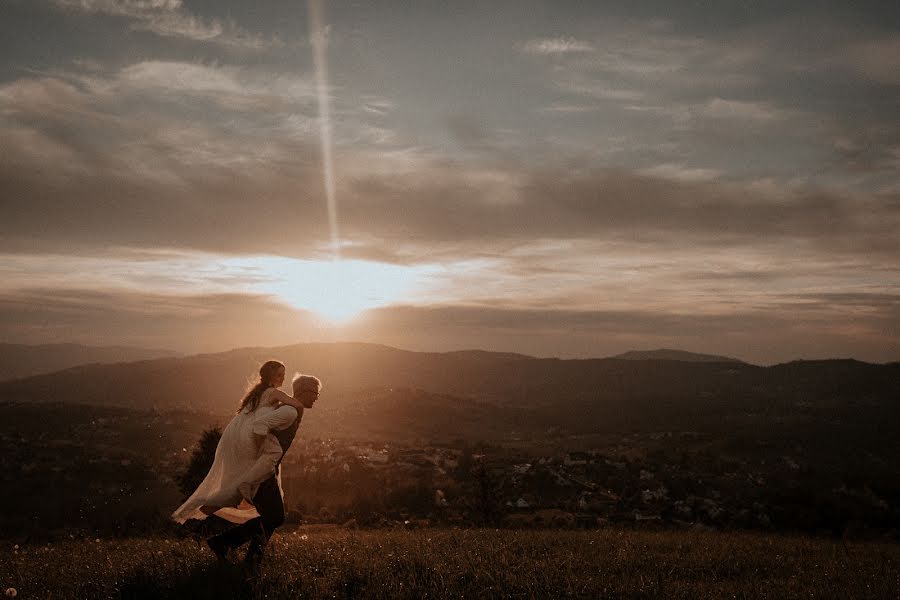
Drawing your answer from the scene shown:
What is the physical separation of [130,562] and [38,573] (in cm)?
98

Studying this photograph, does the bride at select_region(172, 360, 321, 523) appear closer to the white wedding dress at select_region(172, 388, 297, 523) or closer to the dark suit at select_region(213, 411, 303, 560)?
the white wedding dress at select_region(172, 388, 297, 523)

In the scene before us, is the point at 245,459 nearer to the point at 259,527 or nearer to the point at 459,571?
the point at 259,527

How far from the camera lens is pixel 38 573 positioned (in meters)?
7.72

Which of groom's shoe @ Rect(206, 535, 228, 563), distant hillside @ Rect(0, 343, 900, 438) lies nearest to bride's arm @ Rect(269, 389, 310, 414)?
groom's shoe @ Rect(206, 535, 228, 563)

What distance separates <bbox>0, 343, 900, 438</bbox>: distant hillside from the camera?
4341 inches

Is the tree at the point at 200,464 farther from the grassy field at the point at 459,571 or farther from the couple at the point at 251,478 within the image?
the couple at the point at 251,478

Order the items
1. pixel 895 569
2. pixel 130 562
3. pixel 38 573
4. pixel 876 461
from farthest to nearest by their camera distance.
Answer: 1. pixel 876 461
2. pixel 895 569
3. pixel 130 562
4. pixel 38 573

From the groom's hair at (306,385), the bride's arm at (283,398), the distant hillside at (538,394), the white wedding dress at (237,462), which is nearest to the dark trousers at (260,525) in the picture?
the white wedding dress at (237,462)

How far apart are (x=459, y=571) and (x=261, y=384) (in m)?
3.28

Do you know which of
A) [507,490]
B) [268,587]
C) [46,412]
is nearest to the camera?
[268,587]

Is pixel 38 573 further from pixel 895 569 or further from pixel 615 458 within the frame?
pixel 615 458

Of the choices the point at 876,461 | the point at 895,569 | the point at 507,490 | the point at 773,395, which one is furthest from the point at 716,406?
the point at 895,569

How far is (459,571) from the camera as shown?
7336 millimetres

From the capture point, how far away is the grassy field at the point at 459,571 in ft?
21.5
